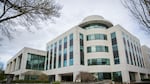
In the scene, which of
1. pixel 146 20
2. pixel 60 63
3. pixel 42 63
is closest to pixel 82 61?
pixel 60 63

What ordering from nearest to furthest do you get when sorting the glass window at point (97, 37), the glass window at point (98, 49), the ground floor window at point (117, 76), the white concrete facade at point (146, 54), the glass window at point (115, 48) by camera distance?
the ground floor window at point (117, 76)
the glass window at point (115, 48)
the glass window at point (98, 49)
the glass window at point (97, 37)
the white concrete facade at point (146, 54)

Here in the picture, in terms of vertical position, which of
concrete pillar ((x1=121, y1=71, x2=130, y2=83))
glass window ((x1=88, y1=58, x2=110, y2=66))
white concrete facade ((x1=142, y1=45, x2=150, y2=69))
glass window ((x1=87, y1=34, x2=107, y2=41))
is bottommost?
concrete pillar ((x1=121, y1=71, x2=130, y2=83))

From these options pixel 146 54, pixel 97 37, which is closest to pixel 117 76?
pixel 97 37

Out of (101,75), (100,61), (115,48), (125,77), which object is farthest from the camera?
(115,48)

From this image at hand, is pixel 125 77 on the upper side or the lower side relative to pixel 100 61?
lower

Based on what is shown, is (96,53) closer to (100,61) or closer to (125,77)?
(100,61)

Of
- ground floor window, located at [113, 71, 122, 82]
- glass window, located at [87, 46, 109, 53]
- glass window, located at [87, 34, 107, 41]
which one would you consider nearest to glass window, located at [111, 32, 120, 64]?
glass window, located at [87, 46, 109, 53]

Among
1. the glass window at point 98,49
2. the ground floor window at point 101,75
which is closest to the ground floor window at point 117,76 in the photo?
the ground floor window at point 101,75

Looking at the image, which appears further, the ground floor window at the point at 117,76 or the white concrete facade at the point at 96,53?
the white concrete facade at the point at 96,53

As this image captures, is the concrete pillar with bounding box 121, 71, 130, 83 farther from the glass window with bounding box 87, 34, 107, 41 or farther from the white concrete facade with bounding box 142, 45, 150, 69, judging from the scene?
the white concrete facade with bounding box 142, 45, 150, 69

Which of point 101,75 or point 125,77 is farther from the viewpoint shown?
point 101,75

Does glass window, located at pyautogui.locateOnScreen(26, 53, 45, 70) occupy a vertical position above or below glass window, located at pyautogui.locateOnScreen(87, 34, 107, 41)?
below

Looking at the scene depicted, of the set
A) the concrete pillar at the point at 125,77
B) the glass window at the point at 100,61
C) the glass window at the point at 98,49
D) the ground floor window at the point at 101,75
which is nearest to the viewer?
the concrete pillar at the point at 125,77

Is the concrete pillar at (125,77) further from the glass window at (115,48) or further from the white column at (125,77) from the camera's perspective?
the glass window at (115,48)
